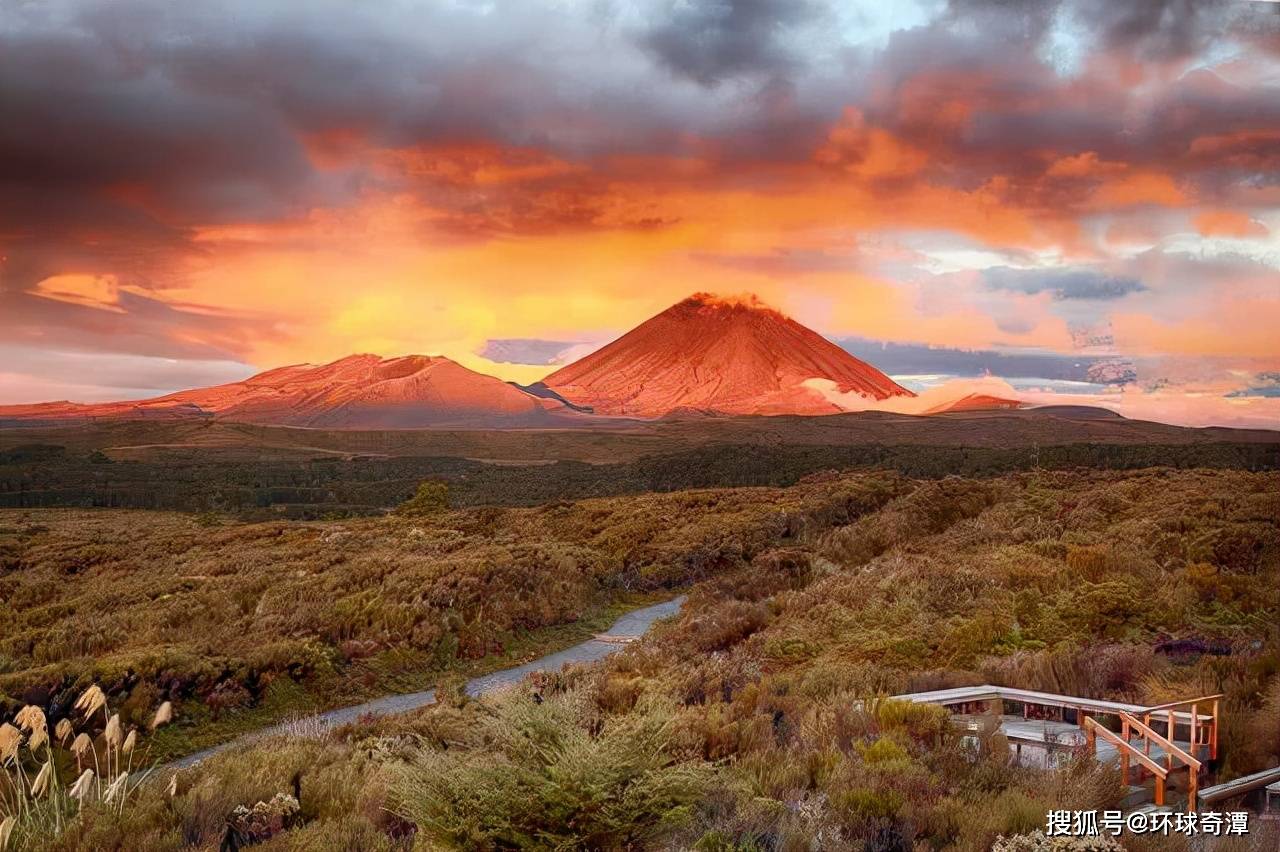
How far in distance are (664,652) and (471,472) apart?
15.5 meters

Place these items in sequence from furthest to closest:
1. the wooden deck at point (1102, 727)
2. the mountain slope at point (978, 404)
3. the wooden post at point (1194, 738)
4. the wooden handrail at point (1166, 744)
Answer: the mountain slope at point (978, 404) < the wooden post at point (1194, 738) < the wooden deck at point (1102, 727) < the wooden handrail at point (1166, 744)

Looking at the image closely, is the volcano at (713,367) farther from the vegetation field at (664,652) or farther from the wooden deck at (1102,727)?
the wooden deck at (1102,727)

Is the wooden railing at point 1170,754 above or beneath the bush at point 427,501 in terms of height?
above

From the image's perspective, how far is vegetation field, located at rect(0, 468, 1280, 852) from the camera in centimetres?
396

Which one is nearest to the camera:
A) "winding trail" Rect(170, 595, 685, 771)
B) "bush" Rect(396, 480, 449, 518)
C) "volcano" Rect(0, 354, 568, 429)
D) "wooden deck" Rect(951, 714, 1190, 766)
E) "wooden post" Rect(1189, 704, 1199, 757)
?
"wooden post" Rect(1189, 704, 1199, 757)

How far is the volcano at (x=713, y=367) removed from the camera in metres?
23.7

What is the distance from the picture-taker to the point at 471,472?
2456cm

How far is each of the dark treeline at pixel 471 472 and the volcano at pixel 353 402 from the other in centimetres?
97

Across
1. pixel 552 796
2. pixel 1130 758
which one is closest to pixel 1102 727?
pixel 1130 758

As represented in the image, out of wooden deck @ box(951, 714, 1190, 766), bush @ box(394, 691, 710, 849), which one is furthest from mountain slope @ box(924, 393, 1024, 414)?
bush @ box(394, 691, 710, 849)

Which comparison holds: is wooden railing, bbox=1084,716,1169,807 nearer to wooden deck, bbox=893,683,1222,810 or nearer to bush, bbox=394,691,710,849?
wooden deck, bbox=893,683,1222,810

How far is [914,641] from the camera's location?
9.01m

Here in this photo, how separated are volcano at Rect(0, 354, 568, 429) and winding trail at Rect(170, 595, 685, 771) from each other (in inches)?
275

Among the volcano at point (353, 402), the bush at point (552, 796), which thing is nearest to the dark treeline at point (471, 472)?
the volcano at point (353, 402)
